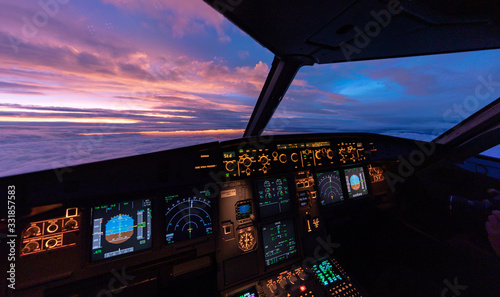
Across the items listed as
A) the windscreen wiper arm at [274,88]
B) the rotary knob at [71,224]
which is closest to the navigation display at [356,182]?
the windscreen wiper arm at [274,88]

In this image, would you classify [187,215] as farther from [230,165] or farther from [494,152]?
[494,152]

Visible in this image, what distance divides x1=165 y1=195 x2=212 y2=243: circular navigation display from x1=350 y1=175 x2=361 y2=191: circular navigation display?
6.98ft

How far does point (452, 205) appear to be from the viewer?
8.74 ft

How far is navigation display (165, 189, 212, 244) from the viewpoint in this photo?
5.57 ft

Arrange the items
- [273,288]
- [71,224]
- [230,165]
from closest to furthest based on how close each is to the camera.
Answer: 1. [71,224]
2. [273,288]
3. [230,165]

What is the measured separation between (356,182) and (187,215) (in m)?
2.44

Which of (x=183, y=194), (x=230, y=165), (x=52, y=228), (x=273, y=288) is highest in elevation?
(x=230, y=165)

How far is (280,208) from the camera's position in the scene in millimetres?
2166

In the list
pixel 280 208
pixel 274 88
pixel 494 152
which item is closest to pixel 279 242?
pixel 280 208

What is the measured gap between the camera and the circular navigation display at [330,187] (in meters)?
2.46

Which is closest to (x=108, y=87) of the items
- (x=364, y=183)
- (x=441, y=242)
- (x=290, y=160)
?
(x=290, y=160)

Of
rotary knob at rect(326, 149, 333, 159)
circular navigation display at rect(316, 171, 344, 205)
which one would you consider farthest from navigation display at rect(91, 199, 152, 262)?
rotary knob at rect(326, 149, 333, 159)

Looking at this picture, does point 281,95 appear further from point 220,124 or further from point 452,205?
point 452,205

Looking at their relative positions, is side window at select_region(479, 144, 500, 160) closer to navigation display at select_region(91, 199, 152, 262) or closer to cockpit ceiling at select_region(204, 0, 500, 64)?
cockpit ceiling at select_region(204, 0, 500, 64)
